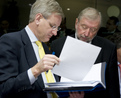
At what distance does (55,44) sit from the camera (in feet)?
8.32

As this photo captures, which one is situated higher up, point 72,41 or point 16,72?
point 72,41

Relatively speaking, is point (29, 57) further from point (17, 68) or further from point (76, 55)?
point (76, 55)

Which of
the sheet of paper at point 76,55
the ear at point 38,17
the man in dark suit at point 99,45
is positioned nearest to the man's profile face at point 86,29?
the man in dark suit at point 99,45

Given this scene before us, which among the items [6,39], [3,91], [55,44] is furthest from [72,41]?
[55,44]

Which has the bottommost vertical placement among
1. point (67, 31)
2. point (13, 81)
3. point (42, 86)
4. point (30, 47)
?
point (67, 31)

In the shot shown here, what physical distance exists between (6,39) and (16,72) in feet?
0.83

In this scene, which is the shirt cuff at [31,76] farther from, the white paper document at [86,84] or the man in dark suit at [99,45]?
the man in dark suit at [99,45]

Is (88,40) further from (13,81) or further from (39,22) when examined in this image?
(13,81)

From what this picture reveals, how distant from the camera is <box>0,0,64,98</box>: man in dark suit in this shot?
1.49 meters

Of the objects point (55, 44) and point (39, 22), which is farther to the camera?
point (55, 44)

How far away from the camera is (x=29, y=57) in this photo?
1.67m

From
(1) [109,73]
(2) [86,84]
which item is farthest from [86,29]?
(2) [86,84]

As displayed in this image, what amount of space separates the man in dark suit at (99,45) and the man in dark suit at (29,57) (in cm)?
67

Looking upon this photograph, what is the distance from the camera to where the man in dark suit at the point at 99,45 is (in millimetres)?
2332
